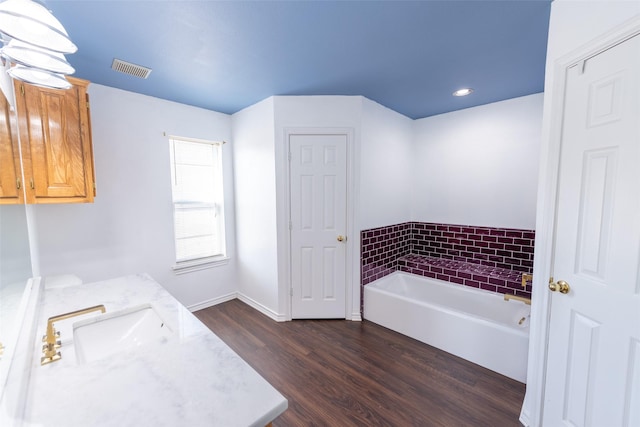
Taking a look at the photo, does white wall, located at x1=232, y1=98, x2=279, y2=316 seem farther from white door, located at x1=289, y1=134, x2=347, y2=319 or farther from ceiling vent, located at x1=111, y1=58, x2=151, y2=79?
ceiling vent, located at x1=111, y1=58, x2=151, y2=79

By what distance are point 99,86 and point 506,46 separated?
3405 millimetres

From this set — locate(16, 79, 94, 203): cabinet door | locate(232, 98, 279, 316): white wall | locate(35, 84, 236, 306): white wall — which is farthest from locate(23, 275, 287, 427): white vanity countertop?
locate(232, 98, 279, 316): white wall

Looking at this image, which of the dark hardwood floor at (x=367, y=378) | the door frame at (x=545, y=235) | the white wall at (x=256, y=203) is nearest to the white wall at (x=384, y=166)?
the white wall at (x=256, y=203)

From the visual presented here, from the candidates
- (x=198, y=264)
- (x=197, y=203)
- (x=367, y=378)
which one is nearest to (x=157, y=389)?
(x=367, y=378)

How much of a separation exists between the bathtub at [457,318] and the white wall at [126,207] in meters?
2.27

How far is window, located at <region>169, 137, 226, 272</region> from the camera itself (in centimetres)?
296

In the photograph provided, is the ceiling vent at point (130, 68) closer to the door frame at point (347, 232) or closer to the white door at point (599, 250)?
the door frame at point (347, 232)

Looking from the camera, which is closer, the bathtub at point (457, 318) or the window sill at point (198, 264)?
the bathtub at point (457, 318)

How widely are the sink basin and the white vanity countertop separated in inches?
6.3

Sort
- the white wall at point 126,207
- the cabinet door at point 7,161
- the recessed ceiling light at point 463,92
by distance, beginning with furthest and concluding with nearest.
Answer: the recessed ceiling light at point 463,92 → the white wall at point 126,207 → the cabinet door at point 7,161

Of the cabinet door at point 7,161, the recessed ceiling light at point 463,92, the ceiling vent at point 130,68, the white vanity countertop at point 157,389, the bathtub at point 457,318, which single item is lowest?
the bathtub at point 457,318

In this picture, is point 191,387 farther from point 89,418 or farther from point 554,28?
point 554,28

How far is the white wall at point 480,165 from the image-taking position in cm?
271

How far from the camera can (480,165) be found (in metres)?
3.01
